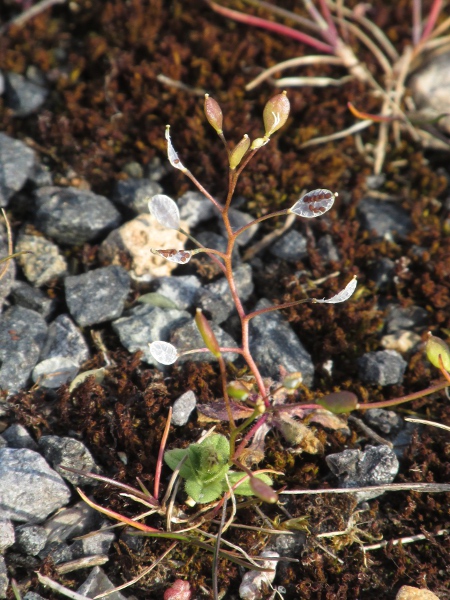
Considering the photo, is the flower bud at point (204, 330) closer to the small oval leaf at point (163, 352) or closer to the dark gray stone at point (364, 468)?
the small oval leaf at point (163, 352)

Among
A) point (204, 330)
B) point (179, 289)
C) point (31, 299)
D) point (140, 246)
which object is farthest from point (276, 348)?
point (31, 299)

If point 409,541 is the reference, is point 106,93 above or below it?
above

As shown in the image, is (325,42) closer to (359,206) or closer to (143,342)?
(359,206)

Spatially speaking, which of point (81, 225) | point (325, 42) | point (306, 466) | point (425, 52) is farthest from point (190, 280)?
point (425, 52)

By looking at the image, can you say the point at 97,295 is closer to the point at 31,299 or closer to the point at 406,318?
the point at 31,299

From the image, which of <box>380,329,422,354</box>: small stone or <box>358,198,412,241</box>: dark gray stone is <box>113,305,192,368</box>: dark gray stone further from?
<box>358,198,412,241</box>: dark gray stone

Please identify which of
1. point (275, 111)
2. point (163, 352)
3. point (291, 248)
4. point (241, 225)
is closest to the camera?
point (275, 111)
